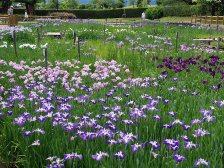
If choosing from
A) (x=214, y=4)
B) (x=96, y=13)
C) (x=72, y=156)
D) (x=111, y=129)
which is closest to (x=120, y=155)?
(x=72, y=156)

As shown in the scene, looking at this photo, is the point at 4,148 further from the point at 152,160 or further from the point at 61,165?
the point at 152,160

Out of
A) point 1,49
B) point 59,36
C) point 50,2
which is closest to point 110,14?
point 50,2

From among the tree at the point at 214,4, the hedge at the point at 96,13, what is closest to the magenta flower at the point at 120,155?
the tree at the point at 214,4

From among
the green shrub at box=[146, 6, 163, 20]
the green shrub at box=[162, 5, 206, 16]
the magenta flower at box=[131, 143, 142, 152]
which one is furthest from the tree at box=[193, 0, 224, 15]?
the magenta flower at box=[131, 143, 142, 152]

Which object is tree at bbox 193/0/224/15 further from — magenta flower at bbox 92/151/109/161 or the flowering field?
magenta flower at bbox 92/151/109/161

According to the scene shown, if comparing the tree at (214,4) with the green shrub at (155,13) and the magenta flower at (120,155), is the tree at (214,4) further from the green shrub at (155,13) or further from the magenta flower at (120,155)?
the magenta flower at (120,155)

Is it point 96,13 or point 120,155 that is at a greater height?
point 96,13

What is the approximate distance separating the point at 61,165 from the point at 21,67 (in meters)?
4.62

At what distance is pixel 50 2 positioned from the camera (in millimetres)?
81750

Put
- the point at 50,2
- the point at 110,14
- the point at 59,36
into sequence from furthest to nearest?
the point at 50,2 → the point at 110,14 → the point at 59,36

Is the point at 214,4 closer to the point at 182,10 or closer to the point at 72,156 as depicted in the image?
the point at 182,10

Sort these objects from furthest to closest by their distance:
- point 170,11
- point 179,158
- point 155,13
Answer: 1. point 170,11
2. point 155,13
3. point 179,158

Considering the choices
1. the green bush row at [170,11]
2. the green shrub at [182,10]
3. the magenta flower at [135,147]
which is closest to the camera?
the magenta flower at [135,147]

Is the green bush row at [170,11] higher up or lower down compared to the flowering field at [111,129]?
higher up
